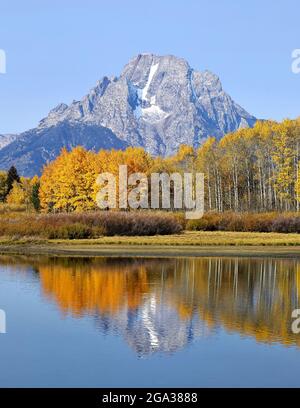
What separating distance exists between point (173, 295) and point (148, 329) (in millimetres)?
5702

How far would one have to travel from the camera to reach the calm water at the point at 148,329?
42.7ft

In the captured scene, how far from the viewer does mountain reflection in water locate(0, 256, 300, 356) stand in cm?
1664

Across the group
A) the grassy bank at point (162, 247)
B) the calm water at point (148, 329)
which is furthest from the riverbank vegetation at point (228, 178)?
the calm water at point (148, 329)

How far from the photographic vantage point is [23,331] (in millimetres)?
16750

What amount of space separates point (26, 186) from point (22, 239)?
280 ft

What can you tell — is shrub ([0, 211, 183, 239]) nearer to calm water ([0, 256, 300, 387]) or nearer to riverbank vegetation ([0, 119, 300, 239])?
riverbank vegetation ([0, 119, 300, 239])

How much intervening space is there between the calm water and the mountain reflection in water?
4cm

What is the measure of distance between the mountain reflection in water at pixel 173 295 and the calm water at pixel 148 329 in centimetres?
4

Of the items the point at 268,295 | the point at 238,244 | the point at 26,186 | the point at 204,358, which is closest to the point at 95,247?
the point at 238,244

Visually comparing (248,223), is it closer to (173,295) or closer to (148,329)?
(173,295)

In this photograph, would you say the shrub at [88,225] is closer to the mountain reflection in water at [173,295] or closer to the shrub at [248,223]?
the shrub at [248,223]

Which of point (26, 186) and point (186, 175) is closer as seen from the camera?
point (186, 175)

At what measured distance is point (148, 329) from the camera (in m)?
16.8
